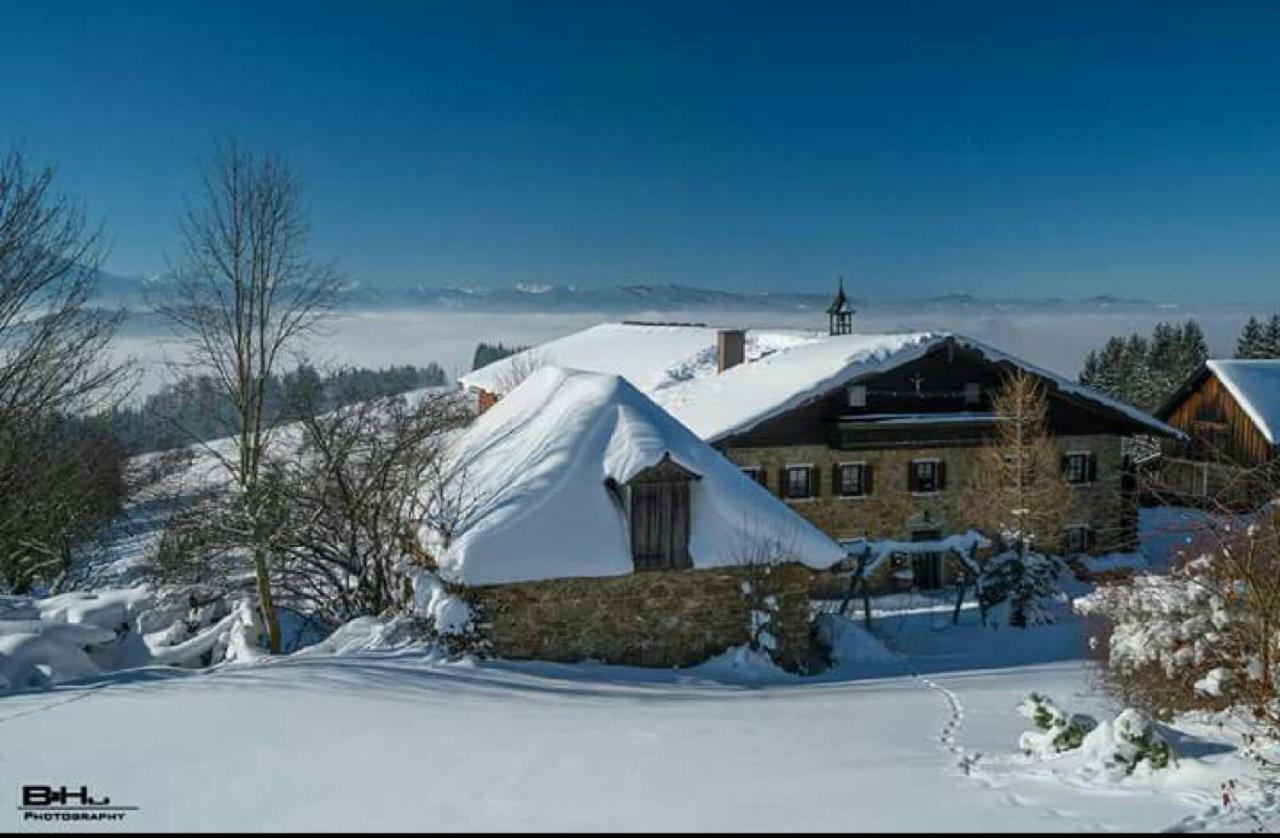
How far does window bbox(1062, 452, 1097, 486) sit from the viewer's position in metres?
28.0

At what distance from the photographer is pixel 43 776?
24.3 feet

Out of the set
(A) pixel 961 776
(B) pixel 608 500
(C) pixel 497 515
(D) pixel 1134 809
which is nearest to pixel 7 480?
(C) pixel 497 515

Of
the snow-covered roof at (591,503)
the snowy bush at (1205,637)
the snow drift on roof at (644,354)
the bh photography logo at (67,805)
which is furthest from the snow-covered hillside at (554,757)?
the snow drift on roof at (644,354)

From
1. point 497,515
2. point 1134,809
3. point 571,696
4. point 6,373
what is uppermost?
point 6,373

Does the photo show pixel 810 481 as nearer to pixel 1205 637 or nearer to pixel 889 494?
pixel 889 494

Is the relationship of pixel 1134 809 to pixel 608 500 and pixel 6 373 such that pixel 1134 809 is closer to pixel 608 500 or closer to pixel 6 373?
pixel 608 500

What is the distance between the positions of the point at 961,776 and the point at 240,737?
6.21 m

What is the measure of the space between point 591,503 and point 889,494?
13.6 m

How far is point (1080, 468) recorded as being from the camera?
28.1m

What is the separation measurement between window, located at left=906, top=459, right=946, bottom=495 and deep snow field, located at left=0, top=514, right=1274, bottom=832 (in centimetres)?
1417

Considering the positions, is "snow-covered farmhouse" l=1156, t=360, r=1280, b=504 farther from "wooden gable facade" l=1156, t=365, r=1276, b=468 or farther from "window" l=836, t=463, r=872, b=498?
"window" l=836, t=463, r=872, b=498

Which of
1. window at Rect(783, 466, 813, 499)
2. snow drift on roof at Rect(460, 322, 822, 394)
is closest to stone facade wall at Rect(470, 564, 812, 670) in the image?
window at Rect(783, 466, 813, 499)

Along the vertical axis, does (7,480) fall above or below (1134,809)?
above

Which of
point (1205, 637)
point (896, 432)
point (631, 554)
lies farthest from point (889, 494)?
point (1205, 637)
